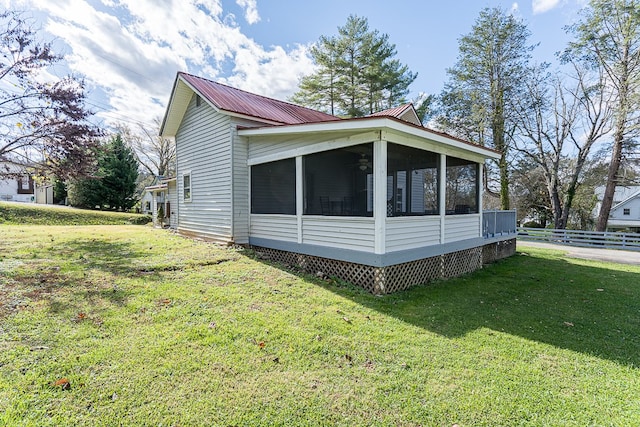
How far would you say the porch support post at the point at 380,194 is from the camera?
18.5 ft

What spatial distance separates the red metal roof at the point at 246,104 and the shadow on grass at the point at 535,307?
5.66 meters

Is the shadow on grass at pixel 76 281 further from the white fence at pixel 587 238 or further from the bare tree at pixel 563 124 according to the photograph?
the bare tree at pixel 563 124

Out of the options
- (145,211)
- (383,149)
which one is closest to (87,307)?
(383,149)

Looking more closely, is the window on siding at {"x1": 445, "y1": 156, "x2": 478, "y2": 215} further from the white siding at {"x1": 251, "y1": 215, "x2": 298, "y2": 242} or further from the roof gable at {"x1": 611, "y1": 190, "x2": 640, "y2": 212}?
the roof gable at {"x1": 611, "y1": 190, "x2": 640, "y2": 212}

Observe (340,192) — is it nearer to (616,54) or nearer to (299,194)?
(299,194)

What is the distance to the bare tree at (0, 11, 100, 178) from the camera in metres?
10.8

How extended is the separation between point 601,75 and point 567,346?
2202 centimetres

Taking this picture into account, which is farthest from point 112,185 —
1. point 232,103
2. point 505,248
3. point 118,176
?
point 505,248

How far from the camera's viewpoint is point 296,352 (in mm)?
3598

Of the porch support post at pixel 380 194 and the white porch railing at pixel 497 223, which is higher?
the porch support post at pixel 380 194

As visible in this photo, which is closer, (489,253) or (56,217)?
(489,253)

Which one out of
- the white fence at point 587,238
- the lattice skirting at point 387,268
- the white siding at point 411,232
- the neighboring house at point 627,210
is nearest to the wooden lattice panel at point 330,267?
the lattice skirting at point 387,268

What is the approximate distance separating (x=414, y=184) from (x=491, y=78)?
56.1 ft

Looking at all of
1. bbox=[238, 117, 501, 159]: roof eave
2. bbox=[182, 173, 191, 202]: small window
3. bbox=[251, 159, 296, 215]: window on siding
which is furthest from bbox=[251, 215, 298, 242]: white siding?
bbox=[182, 173, 191, 202]: small window
